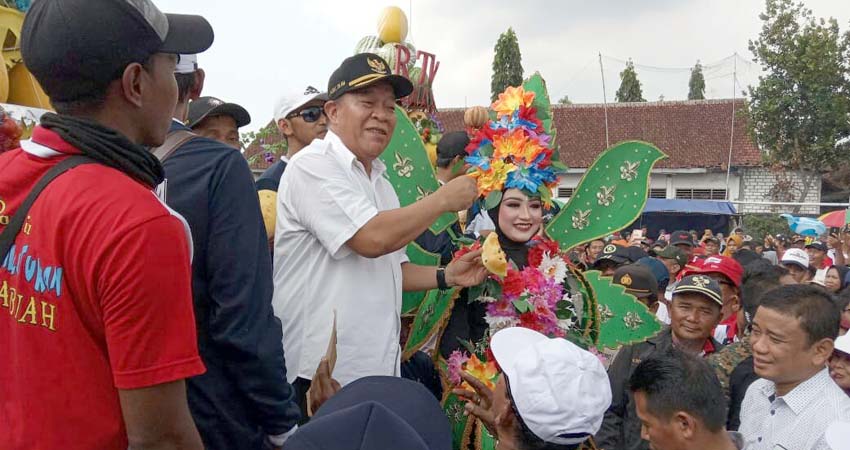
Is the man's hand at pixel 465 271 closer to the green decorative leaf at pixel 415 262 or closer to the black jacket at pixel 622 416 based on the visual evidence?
the green decorative leaf at pixel 415 262

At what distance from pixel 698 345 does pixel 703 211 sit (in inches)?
758

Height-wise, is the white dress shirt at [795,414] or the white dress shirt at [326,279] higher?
the white dress shirt at [326,279]

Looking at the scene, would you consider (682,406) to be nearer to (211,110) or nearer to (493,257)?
(493,257)

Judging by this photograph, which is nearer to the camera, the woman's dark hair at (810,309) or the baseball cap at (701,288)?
the woman's dark hair at (810,309)

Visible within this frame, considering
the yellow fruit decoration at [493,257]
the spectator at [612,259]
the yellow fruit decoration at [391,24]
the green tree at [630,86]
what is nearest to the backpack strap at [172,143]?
the yellow fruit decoration at [493,257]

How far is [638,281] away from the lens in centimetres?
492

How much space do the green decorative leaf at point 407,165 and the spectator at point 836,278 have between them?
517 cm

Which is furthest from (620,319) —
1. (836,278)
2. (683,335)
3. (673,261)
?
(836,278)

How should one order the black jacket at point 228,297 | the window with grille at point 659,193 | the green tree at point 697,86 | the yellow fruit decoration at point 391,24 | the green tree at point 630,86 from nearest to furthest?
the black jacket at point 228,297 → the yellow fruit decoration at point 391,24 → the window with grille at point 659,193 → the green tree at point 630,86 → the green tree at point 697,86

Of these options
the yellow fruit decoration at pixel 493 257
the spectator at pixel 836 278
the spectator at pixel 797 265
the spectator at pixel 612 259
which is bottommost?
the spectator at pixel 836 278

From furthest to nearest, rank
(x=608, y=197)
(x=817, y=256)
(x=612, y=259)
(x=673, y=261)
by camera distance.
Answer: (x=817, y=256) → (x=673, y=261) → (x=612, y=259) → (x=608, y=197)

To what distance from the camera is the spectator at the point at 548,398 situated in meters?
1.89

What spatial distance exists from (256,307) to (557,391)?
82 centimetres

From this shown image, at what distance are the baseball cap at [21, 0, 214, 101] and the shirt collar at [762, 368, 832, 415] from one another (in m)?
2.49
